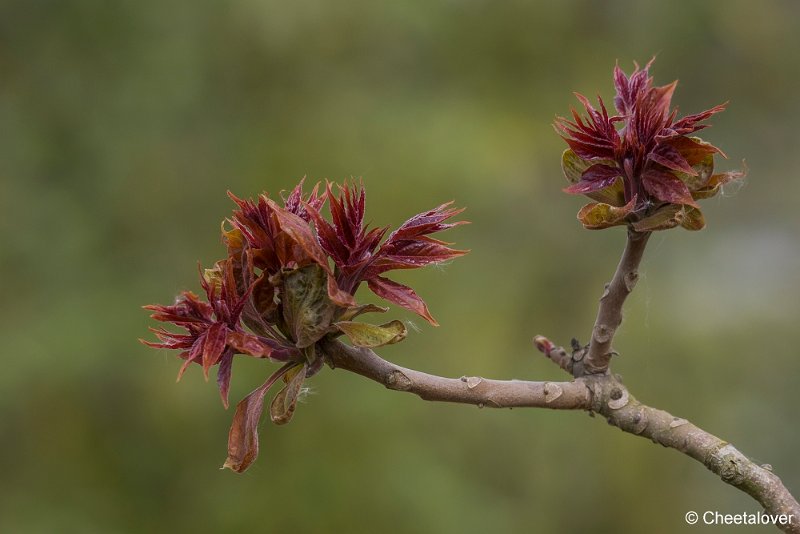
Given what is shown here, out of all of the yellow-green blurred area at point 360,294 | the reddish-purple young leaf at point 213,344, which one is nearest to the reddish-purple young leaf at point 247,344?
the reddish-purple young leaf at point 213,344

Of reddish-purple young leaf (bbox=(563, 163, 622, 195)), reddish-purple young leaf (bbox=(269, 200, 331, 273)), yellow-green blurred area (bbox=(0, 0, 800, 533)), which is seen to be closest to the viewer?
reddish-purple young leaf (bbox=(269, 200, 331, 273))

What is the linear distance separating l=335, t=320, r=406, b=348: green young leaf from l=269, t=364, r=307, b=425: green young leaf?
8 centimetres

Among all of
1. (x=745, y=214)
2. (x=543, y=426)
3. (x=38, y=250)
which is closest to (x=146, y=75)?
(x=38, y=250)

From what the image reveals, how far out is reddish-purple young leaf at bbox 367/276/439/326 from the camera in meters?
0.93

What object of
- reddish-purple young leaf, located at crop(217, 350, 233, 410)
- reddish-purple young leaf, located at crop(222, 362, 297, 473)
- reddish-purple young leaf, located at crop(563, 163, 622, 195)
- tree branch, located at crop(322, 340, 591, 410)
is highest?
reddish-purple young leaf, located at crop(563, 163, 622, 195)

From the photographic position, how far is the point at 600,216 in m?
0.96

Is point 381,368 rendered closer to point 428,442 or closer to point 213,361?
point 213,361

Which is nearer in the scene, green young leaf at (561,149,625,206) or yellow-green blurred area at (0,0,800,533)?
green young leaf at (561,149,625,206)

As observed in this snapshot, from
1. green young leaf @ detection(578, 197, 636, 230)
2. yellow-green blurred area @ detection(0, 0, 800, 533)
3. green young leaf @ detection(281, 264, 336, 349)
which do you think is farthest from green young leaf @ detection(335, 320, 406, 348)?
yellow-green blurred area @ detection(0, 0, 800, 533)

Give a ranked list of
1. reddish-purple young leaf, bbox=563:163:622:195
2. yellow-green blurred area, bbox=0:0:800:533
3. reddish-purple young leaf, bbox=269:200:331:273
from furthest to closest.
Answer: yellow-green blurred area, bbox=0:0:800:533 < reddish-purple young leaf, bbox=563:163:622:195 < reddish-purple young leaf, bbox=269:200:331:273

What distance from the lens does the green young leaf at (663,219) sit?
0.95 metres

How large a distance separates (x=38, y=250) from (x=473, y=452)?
1636 millimetres

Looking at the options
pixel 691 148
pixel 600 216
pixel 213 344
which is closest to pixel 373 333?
pixel 213 344

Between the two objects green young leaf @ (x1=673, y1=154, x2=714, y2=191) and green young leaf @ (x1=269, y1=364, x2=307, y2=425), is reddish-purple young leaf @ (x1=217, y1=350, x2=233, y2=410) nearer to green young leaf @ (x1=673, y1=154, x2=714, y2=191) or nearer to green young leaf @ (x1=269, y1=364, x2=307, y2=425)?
green young leaf @ (x1=269, y1=364, x2=307, y2=425)
